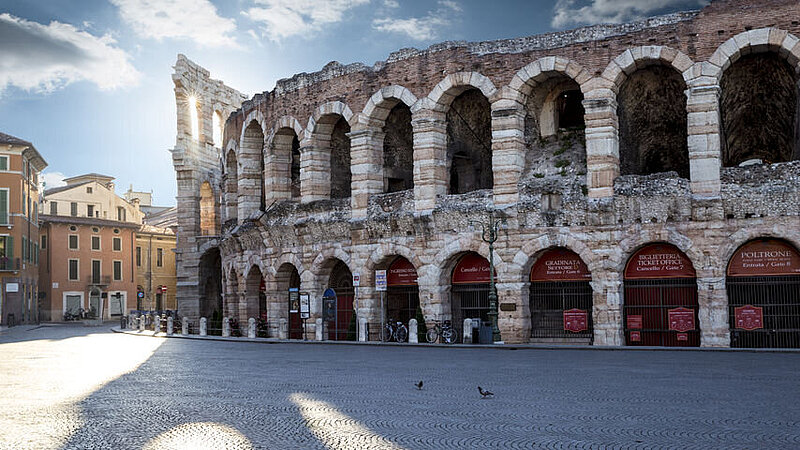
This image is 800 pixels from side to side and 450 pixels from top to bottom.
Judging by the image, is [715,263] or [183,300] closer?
[715,263]

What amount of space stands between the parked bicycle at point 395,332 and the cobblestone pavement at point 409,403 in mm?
8249

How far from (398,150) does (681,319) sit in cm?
1288

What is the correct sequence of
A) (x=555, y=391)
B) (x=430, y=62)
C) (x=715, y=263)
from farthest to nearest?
(x=430, y=62)
(x=715, y=263)
(x=555, y=391)

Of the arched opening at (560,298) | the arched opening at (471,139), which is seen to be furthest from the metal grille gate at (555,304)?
the arched opening at (471,139)

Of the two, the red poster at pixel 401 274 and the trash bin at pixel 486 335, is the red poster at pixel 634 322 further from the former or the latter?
the red poster at pixel 401 274

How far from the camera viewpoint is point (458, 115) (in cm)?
3019

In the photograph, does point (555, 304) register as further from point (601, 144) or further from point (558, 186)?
point (601, 144)

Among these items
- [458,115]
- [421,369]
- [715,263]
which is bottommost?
[421,369]

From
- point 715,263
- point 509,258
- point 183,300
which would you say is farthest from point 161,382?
point 183,300

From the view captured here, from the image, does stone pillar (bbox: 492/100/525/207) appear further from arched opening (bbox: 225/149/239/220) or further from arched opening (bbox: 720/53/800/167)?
arched opening (bbox: 225/149/239/220)

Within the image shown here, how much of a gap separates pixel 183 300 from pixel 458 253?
2157 centimetres

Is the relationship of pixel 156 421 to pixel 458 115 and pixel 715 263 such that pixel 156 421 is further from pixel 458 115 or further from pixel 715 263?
pixel 458 115

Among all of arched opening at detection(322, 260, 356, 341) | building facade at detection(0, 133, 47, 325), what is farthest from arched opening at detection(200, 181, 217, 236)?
arched opening at detection(322, 260, 356, 341)

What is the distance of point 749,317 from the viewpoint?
74.1ft
